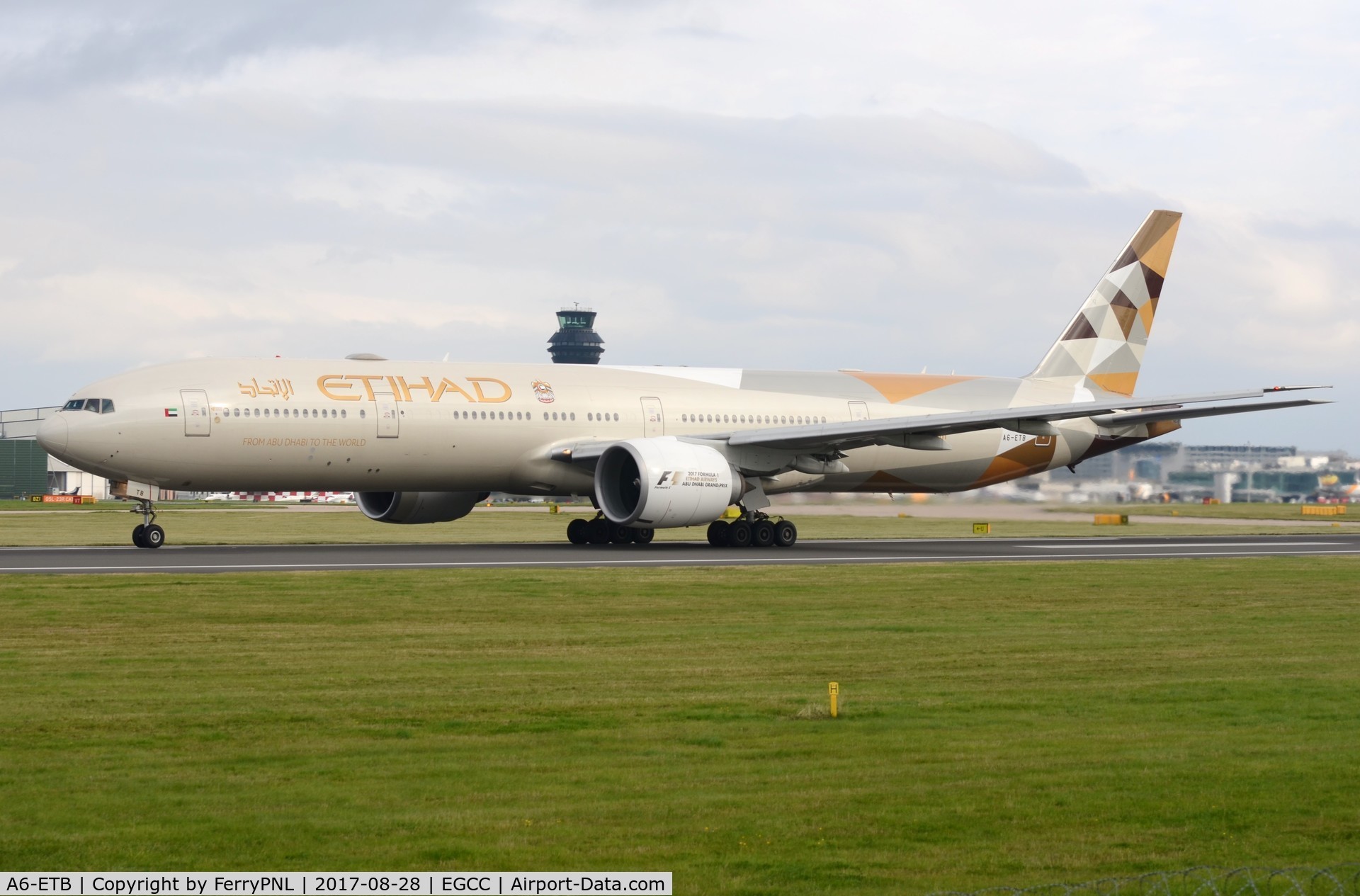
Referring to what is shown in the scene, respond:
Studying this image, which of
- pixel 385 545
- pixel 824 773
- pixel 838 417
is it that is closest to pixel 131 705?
pixel 824 773

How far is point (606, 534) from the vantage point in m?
33.4

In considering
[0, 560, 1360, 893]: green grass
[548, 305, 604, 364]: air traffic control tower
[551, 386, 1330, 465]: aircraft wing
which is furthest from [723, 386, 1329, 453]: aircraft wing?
[548, 305, 604, 364]: air traffic control tower

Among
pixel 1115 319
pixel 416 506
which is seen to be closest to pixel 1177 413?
pixel 1115 319

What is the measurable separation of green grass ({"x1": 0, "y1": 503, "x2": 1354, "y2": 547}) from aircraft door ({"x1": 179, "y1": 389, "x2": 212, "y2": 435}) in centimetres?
635

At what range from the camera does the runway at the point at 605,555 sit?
82.9 ft

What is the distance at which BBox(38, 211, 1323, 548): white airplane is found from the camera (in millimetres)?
29047

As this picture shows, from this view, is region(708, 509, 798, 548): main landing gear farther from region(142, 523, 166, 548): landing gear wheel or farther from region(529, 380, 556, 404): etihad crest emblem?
region(142, 523, 166, 548): landing gear wheel

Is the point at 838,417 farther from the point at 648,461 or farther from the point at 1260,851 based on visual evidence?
the point at 1260,851

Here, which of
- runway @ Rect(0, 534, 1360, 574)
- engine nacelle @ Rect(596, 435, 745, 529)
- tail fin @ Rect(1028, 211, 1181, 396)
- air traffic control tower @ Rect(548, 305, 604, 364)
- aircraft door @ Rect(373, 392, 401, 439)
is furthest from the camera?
air traffic control tower @ Rect(548, 305, 604, 364)

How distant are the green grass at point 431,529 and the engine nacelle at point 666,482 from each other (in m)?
5.30

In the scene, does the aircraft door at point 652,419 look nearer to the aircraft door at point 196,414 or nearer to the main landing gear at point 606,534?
the main landing gear at point 606,534

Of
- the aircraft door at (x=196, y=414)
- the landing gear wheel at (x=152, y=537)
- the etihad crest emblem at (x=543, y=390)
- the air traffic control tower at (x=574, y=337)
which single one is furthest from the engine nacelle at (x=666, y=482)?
the air traffic control tower at (x=574, y=337)

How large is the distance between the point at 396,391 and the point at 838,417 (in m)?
11.3

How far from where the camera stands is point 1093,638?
54.1 feet
